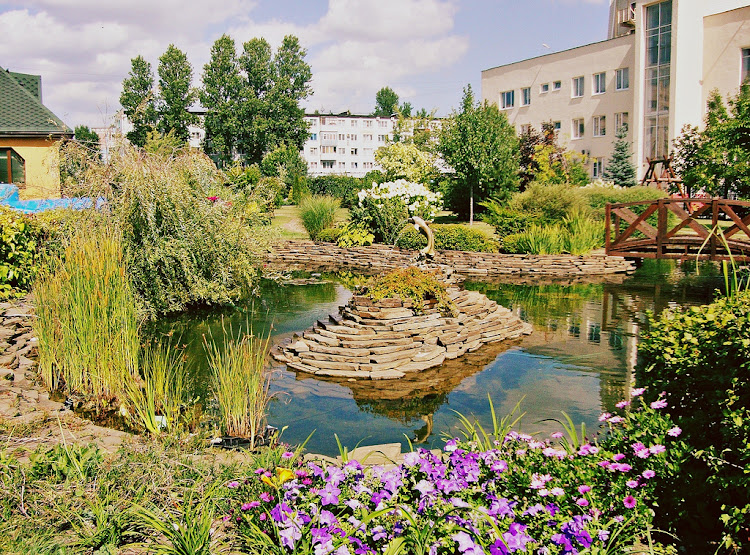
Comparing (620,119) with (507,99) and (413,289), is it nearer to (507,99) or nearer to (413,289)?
(507,99)

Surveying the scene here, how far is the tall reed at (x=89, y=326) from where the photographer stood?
6383 millimetres

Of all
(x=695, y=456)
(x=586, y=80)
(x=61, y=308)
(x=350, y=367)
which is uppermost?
(x=586, y=80)

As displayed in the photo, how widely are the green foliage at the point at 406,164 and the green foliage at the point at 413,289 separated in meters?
19.3

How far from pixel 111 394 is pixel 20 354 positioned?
6.74ft

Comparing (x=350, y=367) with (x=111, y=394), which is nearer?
(x=111, y=394)

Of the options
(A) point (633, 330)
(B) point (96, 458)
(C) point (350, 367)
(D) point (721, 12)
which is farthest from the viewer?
(D) point (721, 12)

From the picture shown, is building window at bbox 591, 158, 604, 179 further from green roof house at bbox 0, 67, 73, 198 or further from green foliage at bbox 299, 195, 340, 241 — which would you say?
green roof house at bbox 0, 67, 73, 198

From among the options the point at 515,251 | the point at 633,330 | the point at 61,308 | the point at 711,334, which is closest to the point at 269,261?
the point at 515,251

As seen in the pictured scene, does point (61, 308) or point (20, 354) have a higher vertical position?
point (61, 308)

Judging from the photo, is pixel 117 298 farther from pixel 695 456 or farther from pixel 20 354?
pixel 695 456

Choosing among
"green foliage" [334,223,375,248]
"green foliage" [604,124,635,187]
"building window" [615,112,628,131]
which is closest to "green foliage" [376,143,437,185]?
"green foliage" [334,223,375,248]

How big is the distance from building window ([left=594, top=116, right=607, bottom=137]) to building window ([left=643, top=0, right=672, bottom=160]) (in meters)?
3.37

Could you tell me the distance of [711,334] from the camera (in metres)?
3.72

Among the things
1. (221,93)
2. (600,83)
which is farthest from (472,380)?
(221,93)
